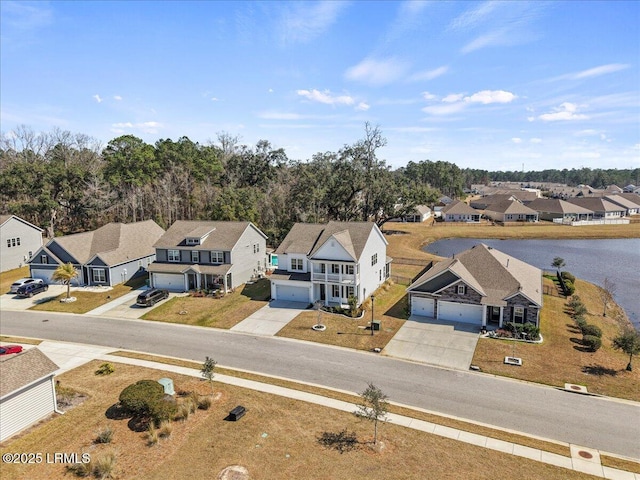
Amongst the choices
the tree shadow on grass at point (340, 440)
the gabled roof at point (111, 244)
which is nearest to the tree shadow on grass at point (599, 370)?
the tree shadow on grass at point (340, 440)

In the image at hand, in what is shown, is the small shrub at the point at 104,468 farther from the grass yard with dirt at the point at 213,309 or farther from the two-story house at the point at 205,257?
the two-story house at the point at 205,257

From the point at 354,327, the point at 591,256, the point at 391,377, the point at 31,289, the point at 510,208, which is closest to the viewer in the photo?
the point at 391,377

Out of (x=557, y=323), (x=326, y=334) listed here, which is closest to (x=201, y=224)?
(x=326, y=334)

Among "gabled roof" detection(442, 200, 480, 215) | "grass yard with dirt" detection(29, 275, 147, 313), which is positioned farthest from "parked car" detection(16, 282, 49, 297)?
"gabled roof" detection(442, 200, 480, 215)

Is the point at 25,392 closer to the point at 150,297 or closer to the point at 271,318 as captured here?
the point at 271,318

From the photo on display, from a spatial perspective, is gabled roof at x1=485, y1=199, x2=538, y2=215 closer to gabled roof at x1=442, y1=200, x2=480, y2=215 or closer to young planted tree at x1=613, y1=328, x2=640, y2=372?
gabled roof at x1=442, y1=200, x2=480, y2=215

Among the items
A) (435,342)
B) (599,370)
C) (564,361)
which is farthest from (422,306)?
(599,370)
